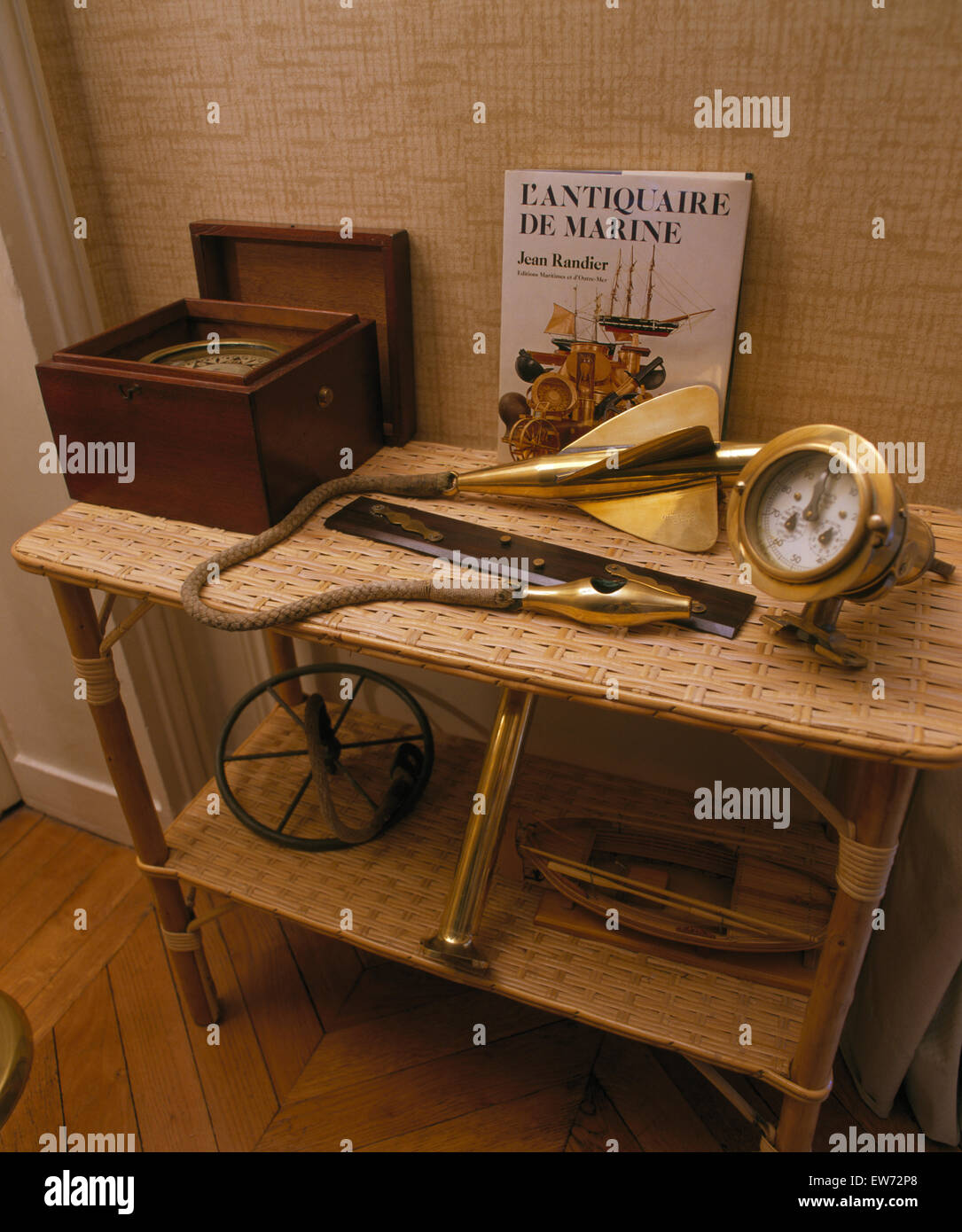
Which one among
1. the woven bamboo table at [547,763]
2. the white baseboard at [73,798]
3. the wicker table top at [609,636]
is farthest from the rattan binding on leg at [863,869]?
the white baseboard at [73,798]

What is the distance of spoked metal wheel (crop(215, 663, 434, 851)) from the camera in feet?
3.85

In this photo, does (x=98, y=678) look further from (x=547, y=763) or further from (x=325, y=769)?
(x=547, y=763)

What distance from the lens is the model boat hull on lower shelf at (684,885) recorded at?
99 centimetres

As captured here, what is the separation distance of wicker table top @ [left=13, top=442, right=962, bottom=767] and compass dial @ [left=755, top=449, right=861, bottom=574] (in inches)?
3.3

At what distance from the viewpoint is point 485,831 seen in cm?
96

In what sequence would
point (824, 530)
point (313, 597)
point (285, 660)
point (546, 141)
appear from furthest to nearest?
point (285, 660), point (546, 141), point (313, 597), point (824, 530)

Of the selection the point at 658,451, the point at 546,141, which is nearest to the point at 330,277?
the point at 546,141

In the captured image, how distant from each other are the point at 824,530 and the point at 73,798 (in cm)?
148

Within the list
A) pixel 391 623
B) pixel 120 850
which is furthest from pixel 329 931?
pixel 120 850

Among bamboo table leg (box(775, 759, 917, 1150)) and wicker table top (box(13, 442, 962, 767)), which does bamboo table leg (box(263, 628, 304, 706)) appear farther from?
bamboo table leg (box(775, 759, 917, 1150))

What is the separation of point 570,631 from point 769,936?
0.45 meters

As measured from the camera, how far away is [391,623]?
811 millimetres

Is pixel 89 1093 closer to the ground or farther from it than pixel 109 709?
closer to the ground
